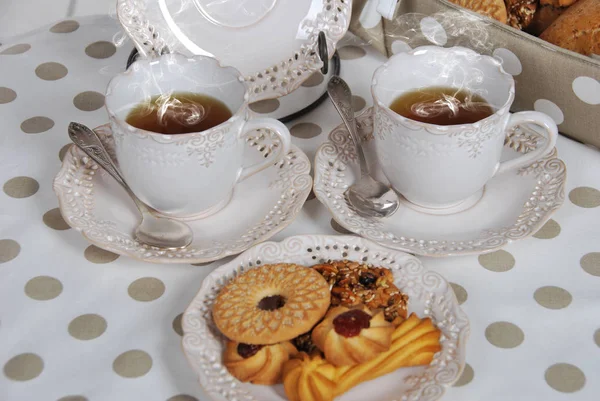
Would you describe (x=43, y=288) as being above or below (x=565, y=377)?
below

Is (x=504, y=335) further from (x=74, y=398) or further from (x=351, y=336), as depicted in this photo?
(x=74, y=398)

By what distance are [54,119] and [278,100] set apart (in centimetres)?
32

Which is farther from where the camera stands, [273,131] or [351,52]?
[351,52]

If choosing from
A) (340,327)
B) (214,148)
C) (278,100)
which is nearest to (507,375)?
(340,327)

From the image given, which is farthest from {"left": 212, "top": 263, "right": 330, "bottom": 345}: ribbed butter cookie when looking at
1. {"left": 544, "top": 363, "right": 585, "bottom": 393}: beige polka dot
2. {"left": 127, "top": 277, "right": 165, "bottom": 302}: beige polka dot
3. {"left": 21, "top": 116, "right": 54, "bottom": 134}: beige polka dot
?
{"left": 21, "top": 116, "right": 54, "bottom": 134}: beige polka dot

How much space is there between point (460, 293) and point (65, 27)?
812mm

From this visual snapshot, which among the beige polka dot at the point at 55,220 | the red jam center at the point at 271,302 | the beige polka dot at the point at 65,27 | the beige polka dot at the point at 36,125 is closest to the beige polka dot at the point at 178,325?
the red jam center at the point at 271,302

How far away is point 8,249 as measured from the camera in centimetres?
79

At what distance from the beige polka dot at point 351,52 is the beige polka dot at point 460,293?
0.48 metres

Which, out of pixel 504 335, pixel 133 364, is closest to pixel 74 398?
pixel 133 364

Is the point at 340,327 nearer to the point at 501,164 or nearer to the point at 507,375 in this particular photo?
the point at 507,375

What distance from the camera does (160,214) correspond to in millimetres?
806

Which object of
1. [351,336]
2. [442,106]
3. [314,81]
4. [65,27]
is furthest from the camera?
[65,27]

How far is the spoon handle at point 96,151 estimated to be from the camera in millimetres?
818
